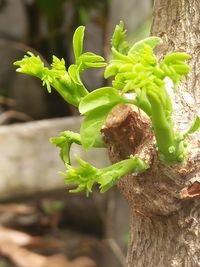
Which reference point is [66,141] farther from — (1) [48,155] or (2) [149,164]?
(1) [48,155]

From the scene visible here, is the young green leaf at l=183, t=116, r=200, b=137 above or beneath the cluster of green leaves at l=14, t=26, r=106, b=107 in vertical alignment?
beneath

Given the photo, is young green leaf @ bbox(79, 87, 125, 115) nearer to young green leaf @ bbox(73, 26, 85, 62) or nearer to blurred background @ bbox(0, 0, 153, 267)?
young green leaf @ bbox(73, 26, 85, 62)

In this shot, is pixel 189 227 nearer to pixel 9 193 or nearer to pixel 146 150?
pixel 146 150

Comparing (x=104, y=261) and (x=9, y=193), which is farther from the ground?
(x=9, y=193)

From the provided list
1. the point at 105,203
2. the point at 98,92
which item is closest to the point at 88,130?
the point at 98,92

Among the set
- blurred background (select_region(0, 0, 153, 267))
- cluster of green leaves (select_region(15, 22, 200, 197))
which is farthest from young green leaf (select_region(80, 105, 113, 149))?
blurred background (select_region(0, 0, 153, 267))

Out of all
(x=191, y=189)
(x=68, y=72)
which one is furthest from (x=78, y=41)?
(x=191, y=189)

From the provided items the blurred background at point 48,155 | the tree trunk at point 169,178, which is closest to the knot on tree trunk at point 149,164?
the tree trunk at point 169,178

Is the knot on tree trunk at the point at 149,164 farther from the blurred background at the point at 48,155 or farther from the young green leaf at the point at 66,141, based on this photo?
the blurred background at the point at 48,155
